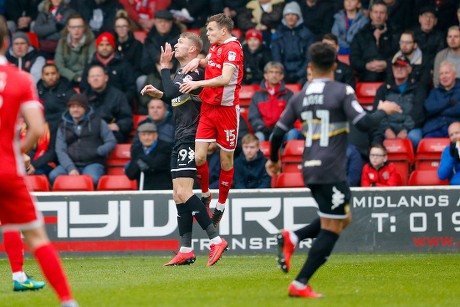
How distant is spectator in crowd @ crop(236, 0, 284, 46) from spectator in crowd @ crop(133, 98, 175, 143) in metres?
2.86

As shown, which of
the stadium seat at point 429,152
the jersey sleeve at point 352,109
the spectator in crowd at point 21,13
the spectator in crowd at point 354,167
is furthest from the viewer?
the spectator in crowd at point 21,13

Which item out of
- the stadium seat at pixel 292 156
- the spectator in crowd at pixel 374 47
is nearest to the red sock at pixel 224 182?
the stadium seat at pixel 292 156

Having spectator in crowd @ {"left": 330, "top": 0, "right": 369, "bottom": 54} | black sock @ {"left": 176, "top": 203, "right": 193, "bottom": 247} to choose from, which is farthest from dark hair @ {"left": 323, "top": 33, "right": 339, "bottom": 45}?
black sock @ {"left": 176, "top": 203, "right": 193, "bottom": 247}

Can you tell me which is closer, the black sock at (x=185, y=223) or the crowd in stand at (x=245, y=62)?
the black sock at (x=185, y=223)

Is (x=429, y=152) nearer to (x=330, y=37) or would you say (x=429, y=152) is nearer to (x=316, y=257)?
(x=330, y=37)

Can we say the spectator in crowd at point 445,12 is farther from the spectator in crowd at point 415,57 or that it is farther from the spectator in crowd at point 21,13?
the spectator in crowd at point 21,13

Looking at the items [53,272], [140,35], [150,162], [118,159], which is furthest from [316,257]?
[140,35]

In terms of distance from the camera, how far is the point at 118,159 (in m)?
17.2

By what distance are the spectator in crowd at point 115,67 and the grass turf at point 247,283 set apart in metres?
5.34

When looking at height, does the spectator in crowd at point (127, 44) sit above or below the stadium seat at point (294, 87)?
above

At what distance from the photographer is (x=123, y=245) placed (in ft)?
48.4

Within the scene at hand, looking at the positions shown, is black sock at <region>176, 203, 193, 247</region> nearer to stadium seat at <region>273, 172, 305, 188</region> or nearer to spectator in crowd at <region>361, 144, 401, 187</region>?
stadium seat at <region>273, 172, 305, 188</region>

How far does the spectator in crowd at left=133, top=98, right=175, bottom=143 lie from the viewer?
16.7 metres

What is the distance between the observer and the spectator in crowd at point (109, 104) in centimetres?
1739
